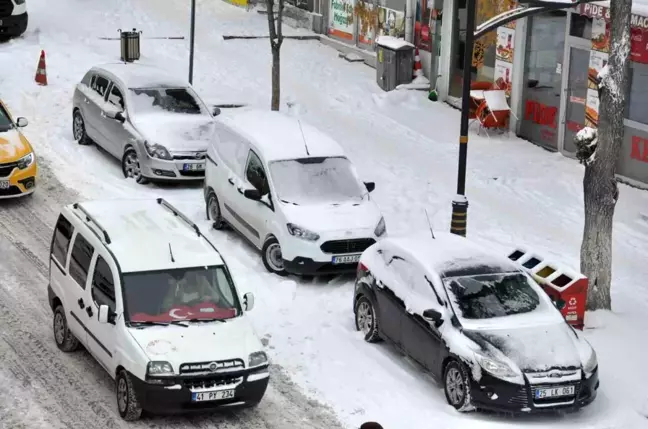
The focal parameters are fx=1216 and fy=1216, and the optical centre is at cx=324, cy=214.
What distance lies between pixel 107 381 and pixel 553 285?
598 cm

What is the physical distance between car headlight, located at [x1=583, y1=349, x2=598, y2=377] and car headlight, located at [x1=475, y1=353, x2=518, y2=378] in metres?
0.90

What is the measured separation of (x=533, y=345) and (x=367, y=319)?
280cm

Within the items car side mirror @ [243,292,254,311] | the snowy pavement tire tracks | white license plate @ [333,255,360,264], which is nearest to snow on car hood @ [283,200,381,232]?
white license plate @ [333,255,360,264]

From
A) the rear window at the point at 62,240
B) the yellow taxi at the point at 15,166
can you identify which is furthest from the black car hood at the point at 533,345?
the yellow taxi at the point at 15,166

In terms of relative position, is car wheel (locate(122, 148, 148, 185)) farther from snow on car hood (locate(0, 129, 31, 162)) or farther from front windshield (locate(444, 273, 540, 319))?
front windshield (locate(444, 273, 540, 319))

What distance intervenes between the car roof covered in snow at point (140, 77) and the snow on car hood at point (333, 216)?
21.1 feet

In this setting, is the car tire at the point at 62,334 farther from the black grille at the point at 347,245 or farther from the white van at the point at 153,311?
the black grille at the point at 347,245

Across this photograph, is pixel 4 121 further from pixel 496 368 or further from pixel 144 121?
pixel 496 368

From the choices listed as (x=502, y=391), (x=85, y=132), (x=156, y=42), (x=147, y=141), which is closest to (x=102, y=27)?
(x=156, y=42)

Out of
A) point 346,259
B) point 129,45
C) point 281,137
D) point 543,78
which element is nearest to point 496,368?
point 346,259

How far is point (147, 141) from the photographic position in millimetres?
22016

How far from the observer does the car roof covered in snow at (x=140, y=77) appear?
2353cm

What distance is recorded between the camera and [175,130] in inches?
882

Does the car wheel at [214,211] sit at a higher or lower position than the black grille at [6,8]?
lower
